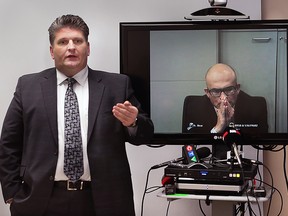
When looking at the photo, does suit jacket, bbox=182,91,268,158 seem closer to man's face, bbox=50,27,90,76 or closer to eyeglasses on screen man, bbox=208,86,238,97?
eyeglasses on screen man, bbox=208,86,238,97

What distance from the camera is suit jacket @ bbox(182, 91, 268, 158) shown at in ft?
9.32

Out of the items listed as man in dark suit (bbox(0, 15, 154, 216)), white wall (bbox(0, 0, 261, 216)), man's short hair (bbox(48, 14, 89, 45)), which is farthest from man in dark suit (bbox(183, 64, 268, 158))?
man's short hair (bbox(48, 14, 89, 45))

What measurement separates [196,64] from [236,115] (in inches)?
15.4

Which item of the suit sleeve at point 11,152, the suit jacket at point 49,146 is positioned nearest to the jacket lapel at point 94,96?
the suit jacket at point 49,146

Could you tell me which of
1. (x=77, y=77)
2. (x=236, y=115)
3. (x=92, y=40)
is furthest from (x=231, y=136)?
(x=92, y=40)

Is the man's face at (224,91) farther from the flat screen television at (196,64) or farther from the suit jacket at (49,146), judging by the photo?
the suit jacket at (49,146)

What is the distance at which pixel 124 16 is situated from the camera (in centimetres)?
339

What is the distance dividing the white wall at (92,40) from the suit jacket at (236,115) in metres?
0.55

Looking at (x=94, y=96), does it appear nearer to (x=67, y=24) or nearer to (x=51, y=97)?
(x=51, y=97)

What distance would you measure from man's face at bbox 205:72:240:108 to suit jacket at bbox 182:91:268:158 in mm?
26

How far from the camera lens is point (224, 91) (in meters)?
2.85

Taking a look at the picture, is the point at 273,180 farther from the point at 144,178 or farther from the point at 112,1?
the point at 112,1

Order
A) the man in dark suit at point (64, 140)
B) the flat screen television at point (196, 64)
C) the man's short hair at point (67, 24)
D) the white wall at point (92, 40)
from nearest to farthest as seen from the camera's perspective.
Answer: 1. the man in dark suit at point (64, 140)
2. the man's short hair at point (67, 24)
3. the flat screen television at point (196, 64)
4. the white wall at point (92, 40)

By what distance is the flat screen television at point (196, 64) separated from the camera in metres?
2.84
